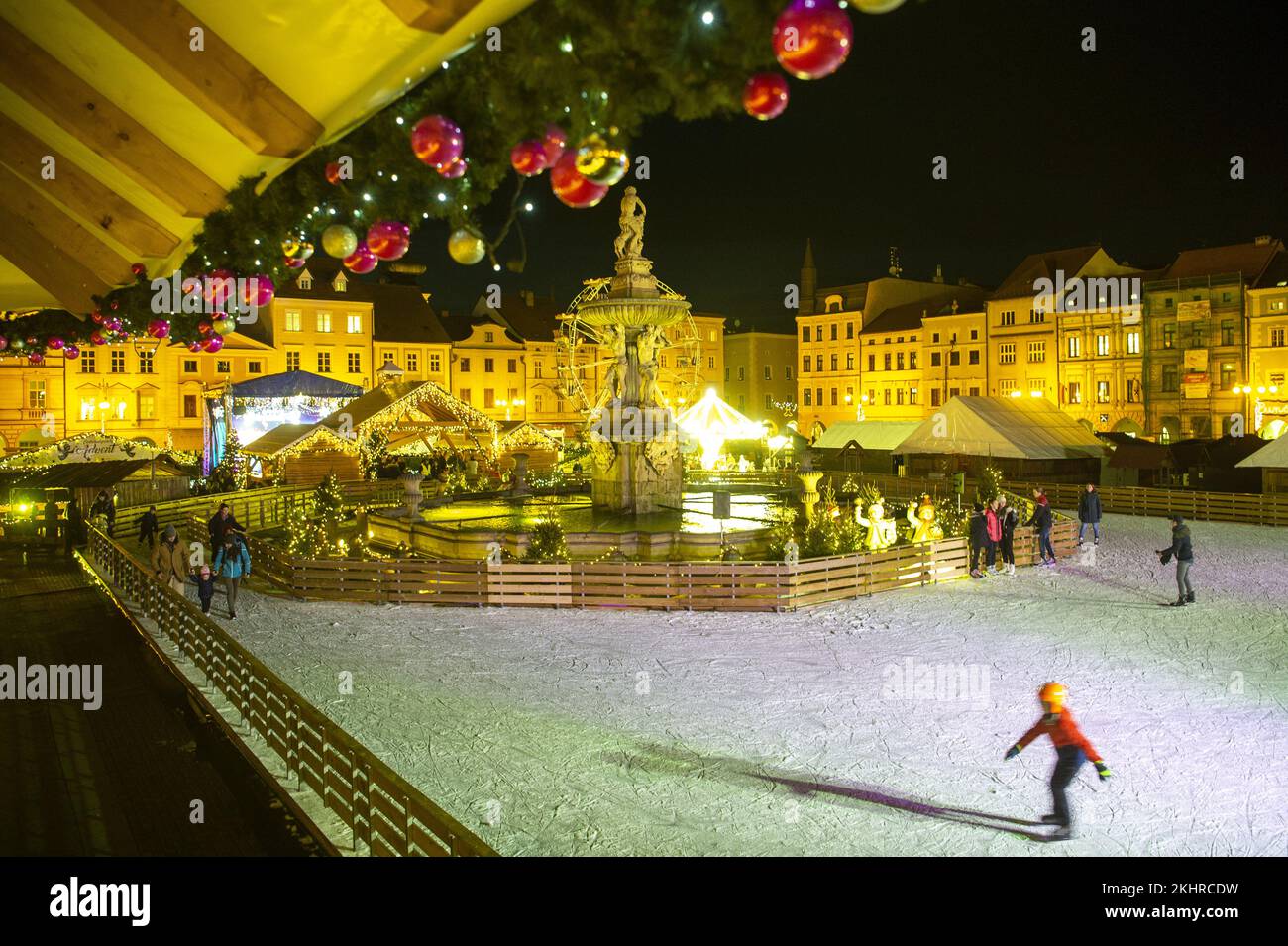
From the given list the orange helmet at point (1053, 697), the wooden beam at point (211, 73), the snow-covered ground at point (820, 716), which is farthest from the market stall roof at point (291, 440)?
the wooden beam at point (211, 73)

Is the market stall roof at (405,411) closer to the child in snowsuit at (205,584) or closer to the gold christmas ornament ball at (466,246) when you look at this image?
the child in snowsuit at (205,584)

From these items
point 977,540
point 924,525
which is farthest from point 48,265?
point 924,525

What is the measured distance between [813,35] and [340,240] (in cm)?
292

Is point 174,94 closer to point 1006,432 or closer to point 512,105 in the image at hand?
point 512,105

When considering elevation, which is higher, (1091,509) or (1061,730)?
(1091,509)

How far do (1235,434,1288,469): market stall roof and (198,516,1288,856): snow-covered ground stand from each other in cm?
1475

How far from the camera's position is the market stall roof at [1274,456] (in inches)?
1203

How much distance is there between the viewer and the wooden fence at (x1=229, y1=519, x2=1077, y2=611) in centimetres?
1711

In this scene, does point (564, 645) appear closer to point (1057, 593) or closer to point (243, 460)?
point (1057, 593)

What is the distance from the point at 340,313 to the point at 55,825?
56947 millimetres

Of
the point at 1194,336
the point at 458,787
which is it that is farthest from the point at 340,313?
the point at 458,787

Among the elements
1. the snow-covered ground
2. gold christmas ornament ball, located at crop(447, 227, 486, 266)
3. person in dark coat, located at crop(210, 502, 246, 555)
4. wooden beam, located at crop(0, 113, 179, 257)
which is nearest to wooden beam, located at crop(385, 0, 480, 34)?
gold christmas ornament ball, located at crop(447, 227, 486, 266)

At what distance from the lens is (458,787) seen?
867 cm

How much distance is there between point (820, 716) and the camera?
35.7 ft
